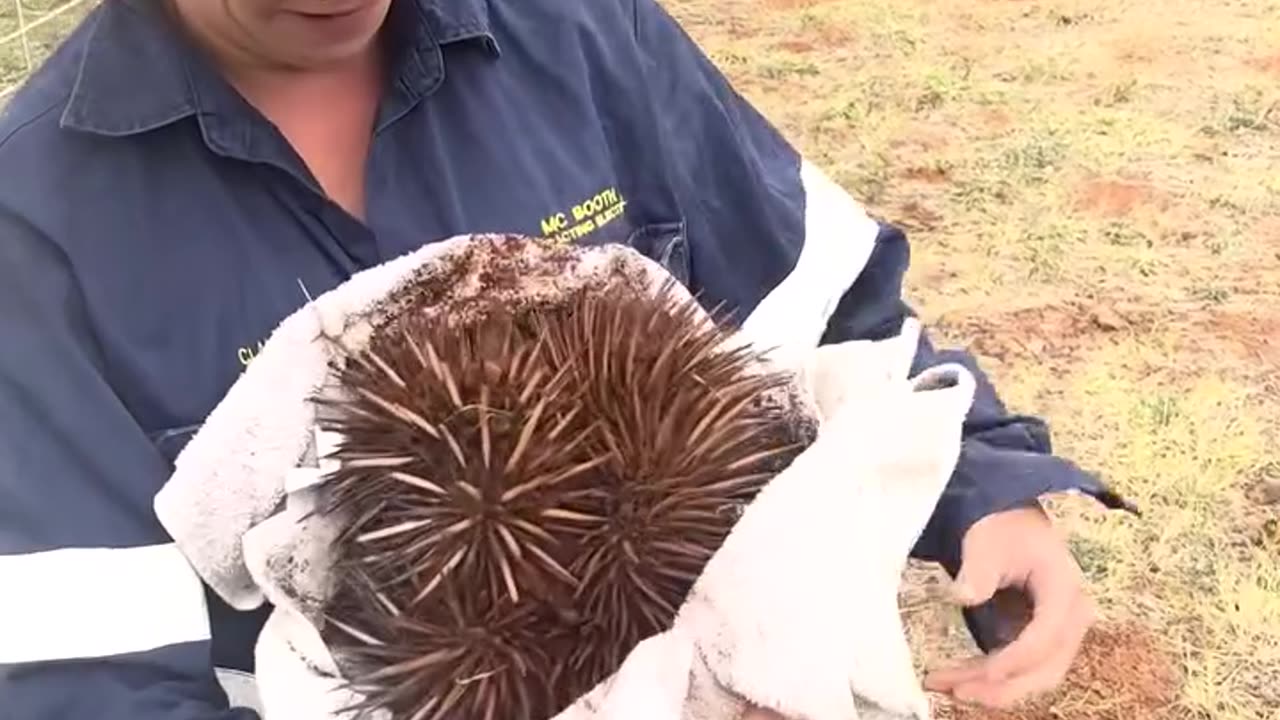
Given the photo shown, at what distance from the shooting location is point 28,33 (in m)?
4.40

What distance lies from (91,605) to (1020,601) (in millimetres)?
591

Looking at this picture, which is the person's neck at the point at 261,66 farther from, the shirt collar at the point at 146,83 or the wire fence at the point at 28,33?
the wire fence at the point at 28,33

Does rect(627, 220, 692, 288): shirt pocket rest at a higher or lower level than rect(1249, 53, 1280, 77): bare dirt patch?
higher

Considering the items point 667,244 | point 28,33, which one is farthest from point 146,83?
point 28,33

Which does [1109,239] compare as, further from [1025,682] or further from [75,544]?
[75,544]

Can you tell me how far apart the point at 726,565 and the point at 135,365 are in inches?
17.7

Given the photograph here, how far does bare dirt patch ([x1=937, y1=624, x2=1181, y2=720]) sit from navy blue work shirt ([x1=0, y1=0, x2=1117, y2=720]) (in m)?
1.08

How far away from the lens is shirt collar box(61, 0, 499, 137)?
1112 mm

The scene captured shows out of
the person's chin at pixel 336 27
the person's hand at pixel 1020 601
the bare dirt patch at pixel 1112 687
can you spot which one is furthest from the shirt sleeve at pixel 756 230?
the bare dirt patch at pixel 1112 687

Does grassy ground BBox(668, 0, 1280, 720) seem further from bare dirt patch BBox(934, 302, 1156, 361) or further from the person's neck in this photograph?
the person's neck

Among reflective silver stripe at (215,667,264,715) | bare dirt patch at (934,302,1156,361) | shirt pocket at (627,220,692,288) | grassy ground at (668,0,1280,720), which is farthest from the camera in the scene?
bare dirt patch at (934,302,1156,361)

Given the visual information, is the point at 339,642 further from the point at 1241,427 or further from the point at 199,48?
the point at 1241,427

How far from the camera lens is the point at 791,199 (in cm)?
139

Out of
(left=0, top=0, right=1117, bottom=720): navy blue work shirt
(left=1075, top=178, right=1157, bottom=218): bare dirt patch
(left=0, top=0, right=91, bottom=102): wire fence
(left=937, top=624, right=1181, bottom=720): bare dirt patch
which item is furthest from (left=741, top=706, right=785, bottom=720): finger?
(left=0, top=0, right=91, bottom=102): wire fence
